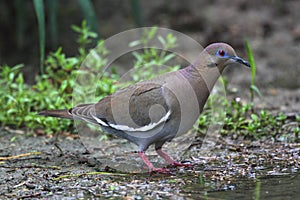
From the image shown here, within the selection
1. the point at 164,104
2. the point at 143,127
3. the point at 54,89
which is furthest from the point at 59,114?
the point at 54,89

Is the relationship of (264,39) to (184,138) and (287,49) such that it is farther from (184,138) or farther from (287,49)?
(184,138)

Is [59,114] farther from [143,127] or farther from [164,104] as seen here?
[164,104]

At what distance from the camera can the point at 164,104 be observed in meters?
4.21

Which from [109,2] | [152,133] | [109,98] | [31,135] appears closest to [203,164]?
[152,133]

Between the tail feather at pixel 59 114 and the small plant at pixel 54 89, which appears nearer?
the tail feather at pixel 59 114

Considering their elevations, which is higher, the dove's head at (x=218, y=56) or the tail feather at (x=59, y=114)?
the dove's head at (x=218, y=56)

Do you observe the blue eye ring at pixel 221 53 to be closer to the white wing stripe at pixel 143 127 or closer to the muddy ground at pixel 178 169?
the white wing stripe at pixel 143 127

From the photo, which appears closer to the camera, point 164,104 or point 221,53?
point 164,104

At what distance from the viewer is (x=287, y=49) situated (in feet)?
27.9

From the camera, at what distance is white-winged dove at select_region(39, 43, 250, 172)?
4.20 metres

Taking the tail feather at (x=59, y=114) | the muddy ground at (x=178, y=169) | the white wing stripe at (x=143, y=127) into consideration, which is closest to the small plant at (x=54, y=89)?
the muddy ground at (x=178, y=169)

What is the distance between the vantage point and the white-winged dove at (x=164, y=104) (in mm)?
4195

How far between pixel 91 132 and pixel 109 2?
4.65m

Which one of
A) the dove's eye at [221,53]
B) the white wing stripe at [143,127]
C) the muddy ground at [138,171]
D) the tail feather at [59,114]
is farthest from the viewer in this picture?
the tail feather at [59,114]
